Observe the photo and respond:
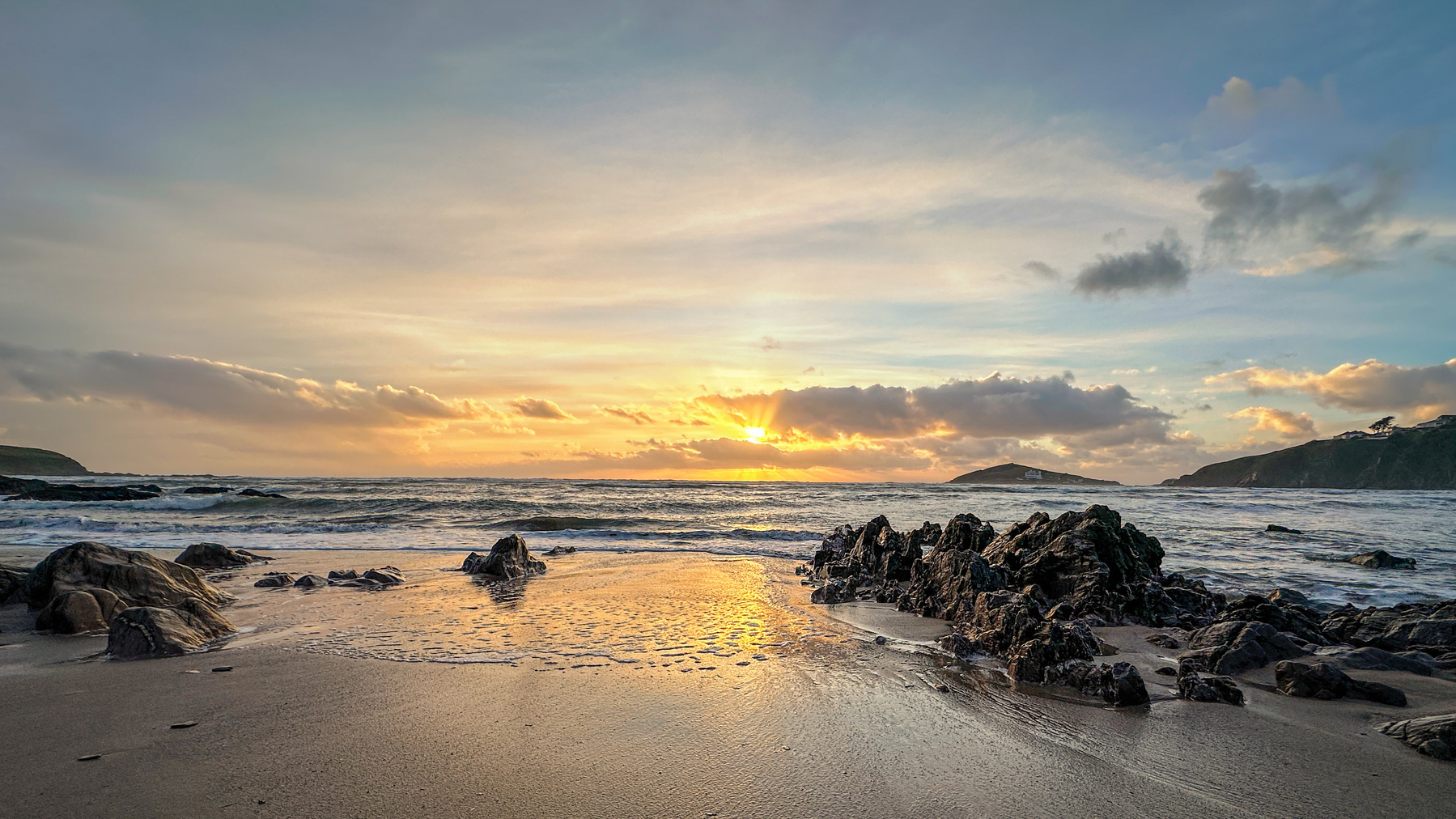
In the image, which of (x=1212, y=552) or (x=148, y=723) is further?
(x=1212, y=552)

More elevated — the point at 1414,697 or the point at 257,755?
the point at 257,755

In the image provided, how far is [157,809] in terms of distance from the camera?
329 cm

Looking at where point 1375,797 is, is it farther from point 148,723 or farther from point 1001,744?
point 148,723

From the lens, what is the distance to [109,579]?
8727 mm

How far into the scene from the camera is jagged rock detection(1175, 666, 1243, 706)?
5.66 meters

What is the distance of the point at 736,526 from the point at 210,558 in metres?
17.3

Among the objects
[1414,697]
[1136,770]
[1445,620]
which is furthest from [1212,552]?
[1136,770]

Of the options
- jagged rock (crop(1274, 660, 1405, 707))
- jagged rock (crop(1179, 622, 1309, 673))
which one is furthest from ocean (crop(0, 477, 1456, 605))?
jagged rock (crop(1274, 660, 1405, 707))

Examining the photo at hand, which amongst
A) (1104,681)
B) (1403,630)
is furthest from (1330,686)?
(1403,630)

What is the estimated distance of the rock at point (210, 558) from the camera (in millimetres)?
13898

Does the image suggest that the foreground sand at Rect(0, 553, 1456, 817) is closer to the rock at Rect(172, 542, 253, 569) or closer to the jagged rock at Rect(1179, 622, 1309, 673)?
the jagged rock at Rect(1179, 622, 1309, 673)

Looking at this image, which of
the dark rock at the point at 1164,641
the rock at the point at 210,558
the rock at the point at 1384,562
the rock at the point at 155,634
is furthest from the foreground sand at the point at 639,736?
the rock at the point at 1384,562

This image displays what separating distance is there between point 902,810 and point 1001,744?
1.47 meters

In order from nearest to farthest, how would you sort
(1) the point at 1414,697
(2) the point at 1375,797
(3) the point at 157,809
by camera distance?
1. (3) the point at 157,809
2. (2) the point at 1375,797
3. (1) the point at 1414,697
